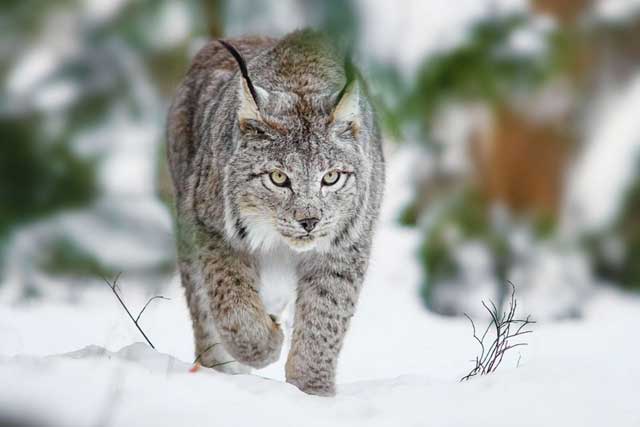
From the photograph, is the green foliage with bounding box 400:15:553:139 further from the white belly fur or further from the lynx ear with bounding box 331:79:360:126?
the lynx ear with bounding box 331:79:360:126

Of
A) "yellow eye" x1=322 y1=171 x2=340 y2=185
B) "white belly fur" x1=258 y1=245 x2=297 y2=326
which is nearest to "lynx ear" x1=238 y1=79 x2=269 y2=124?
"yellow eye" x1=322 y1=171 x2=340 y2=185

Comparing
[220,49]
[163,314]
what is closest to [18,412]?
[220,49]

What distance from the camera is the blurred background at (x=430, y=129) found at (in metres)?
4.48

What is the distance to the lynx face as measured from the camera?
339cm

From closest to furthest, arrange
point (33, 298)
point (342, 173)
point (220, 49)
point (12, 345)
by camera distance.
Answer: point (342, 173) → point (12, 345) → point (220, 49) → point (33, 298)

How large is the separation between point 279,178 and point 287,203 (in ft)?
0.32

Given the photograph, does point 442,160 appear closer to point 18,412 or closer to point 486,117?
point 486,117

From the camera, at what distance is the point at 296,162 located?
339cm

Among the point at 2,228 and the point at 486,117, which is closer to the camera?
the point at 2,228

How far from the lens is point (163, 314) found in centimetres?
564

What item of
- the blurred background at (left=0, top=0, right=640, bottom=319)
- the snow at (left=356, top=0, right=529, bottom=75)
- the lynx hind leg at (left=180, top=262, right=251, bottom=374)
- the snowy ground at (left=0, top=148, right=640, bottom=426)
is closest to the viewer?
the snowy ground at (left=0, top=148, right=640, bottom=426)

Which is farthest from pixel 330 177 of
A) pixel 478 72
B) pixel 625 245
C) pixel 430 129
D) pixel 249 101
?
pixel 625 245

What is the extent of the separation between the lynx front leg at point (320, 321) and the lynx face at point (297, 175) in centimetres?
16

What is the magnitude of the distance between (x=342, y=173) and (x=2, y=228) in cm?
141
